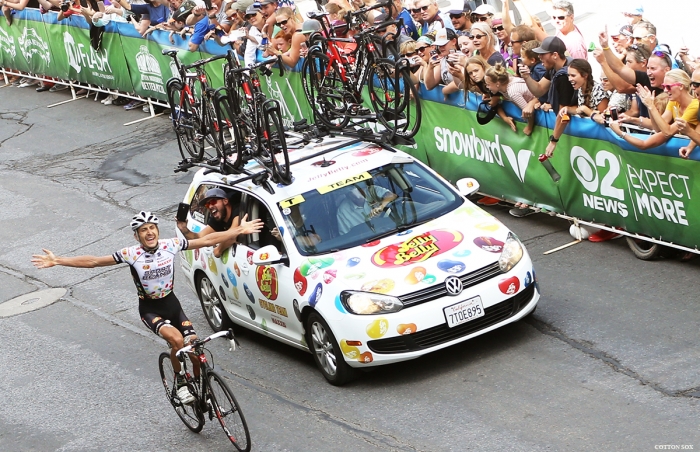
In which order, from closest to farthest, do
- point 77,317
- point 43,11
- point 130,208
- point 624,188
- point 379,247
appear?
point 379,247 < point 624,188 < point 77,317 < point 130,208 < point 43,11

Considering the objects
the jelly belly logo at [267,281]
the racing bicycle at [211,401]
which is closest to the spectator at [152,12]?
the jelly belly logo at [267,281]

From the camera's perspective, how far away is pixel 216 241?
31.7 feet

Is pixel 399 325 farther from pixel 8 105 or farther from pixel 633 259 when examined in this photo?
pixel 8 105

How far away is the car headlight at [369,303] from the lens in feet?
30.8

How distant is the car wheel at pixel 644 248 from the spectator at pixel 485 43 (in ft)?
9.26

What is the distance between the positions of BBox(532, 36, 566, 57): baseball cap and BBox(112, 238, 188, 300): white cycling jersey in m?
5.05

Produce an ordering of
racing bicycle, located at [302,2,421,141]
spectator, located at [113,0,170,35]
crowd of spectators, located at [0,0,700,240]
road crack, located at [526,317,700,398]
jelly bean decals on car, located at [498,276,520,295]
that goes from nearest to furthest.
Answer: road crack, located at [526,317,700,398] < jelly bean decals on car, located at [498,276,520,295] < crowd of spectators, located at [0,0,700,240] < racing bicycle, located at [302,2,421,141] < spectator, located at [113,0,170,35]

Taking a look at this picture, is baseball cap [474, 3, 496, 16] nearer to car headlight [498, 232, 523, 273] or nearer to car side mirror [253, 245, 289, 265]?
car headlight [498, 232, 523, 273]

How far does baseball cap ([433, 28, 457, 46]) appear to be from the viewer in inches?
569

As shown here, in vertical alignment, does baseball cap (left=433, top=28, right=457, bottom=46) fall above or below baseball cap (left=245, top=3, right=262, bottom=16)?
below

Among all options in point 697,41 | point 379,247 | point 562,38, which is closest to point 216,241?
point 379,247

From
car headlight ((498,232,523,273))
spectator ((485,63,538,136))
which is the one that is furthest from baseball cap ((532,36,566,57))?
car headlight ((498,232,523,273))

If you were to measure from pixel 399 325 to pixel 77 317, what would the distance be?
5.38 meters

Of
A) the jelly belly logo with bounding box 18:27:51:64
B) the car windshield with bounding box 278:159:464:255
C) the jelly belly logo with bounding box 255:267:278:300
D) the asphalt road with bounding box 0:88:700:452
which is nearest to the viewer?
the asphalt road with bounding box 0:88:700:452
